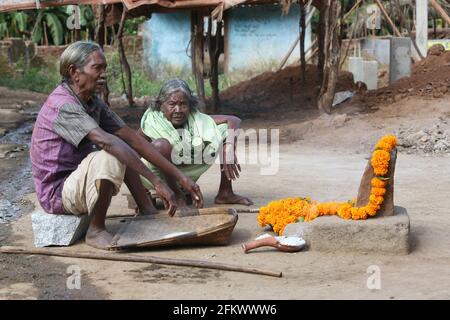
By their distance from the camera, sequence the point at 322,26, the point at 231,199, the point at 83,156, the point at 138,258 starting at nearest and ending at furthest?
the point at 138,258
the point at 83,156
the point at 231,199
the point at 322,26

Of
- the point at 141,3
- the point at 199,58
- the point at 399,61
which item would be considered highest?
the point at 141,3

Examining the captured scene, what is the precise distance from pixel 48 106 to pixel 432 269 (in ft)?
8.58

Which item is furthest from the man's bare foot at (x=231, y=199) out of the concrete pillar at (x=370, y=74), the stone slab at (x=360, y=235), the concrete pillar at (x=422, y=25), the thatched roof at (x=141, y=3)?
the concrete pillar at (x=422, y=25)

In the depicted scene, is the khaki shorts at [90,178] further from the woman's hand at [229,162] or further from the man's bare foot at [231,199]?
the man's bare foot at [231,199]

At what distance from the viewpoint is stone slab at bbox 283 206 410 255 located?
4891mm

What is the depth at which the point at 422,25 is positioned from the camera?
15.6 m

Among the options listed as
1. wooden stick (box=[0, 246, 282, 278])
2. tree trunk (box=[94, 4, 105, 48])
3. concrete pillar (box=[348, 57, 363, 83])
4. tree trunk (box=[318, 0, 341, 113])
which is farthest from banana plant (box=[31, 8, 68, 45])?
wooden stick (box=[0, 246, 282, 278])

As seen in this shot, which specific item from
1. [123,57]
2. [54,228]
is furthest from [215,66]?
[54,228]

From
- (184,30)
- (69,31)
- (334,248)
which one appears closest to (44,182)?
(334,248)

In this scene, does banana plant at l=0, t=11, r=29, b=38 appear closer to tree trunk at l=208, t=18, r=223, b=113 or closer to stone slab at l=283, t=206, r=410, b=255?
A: tree trunk at l=208, t=18, r=223, b=113

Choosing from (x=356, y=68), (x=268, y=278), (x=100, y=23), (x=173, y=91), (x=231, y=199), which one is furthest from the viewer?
(x=356, y=68)

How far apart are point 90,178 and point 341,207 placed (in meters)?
1.62

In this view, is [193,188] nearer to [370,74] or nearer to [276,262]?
[276,262]

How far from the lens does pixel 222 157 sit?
6.12 m
